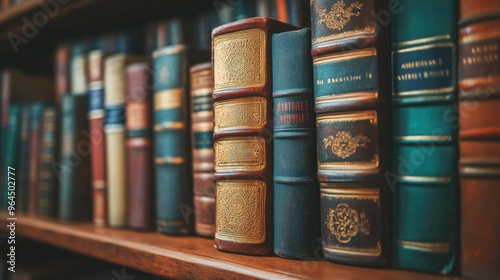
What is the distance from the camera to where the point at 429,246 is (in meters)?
0.49

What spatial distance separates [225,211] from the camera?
63 cm

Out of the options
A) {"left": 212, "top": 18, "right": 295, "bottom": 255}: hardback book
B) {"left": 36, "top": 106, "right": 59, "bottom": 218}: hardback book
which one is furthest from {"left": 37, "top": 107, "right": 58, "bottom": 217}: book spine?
{"left": 212, "top": 18, "right": 295, "bottom": 255}: hardback book

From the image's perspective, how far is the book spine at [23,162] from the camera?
3.56 feet

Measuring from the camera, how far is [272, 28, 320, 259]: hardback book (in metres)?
0.58

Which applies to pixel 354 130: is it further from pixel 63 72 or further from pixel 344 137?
pixel 63 72

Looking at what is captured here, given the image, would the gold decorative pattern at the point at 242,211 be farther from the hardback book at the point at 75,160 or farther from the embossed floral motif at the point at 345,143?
the hardback book at the point at 75,160

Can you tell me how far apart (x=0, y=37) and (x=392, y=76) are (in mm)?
1102

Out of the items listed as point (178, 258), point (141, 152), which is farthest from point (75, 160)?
point (178, 258)

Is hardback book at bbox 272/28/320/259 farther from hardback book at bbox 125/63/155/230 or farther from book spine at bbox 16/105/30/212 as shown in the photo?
book spine at bbox 16/105/30/212

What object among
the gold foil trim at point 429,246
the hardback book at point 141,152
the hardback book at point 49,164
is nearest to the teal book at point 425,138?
the gold foil trim at point 429,246

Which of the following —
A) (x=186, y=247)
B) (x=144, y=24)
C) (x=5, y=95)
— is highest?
(x=144, y=24)

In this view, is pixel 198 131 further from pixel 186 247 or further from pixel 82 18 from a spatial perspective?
pixel 82 18

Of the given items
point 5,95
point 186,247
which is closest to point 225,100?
point 186,247

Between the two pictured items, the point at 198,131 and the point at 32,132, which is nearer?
the point at 198,131
